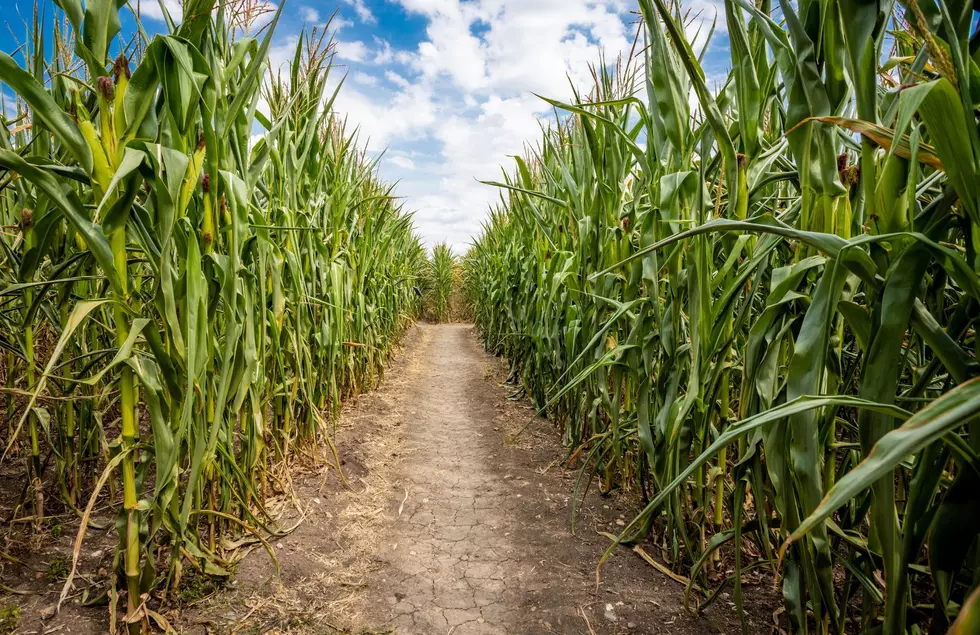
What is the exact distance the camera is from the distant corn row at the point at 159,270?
1.05 meters

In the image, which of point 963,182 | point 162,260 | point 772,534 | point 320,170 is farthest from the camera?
point 320,170

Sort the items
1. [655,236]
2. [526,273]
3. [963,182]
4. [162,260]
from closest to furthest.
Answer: [963,182] → [162,260] → [655,236] → [526,273]

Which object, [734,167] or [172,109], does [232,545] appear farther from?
[734,167]

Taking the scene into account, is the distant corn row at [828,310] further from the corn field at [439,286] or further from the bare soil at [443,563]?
the corn field at [439,286]

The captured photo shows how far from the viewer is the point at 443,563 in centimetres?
188

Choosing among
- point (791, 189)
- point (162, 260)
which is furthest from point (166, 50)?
point (791, 189)

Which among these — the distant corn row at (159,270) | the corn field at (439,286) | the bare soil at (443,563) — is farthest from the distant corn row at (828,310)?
the corn field at (439,286)

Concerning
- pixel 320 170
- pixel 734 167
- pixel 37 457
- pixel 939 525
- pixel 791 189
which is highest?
pixel 320 170

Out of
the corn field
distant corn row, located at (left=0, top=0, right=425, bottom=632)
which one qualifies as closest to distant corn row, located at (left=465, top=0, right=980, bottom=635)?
distant corn row, located at (left=0, top=0, right=425, bottom=632)

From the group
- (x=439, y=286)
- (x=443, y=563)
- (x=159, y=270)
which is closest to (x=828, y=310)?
(x=159, y=270)

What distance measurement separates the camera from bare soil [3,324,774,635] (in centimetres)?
145

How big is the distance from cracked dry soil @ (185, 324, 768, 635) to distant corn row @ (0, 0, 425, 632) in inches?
9.7

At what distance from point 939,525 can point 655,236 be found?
114 cm

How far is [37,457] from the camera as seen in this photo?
64.6 inches
